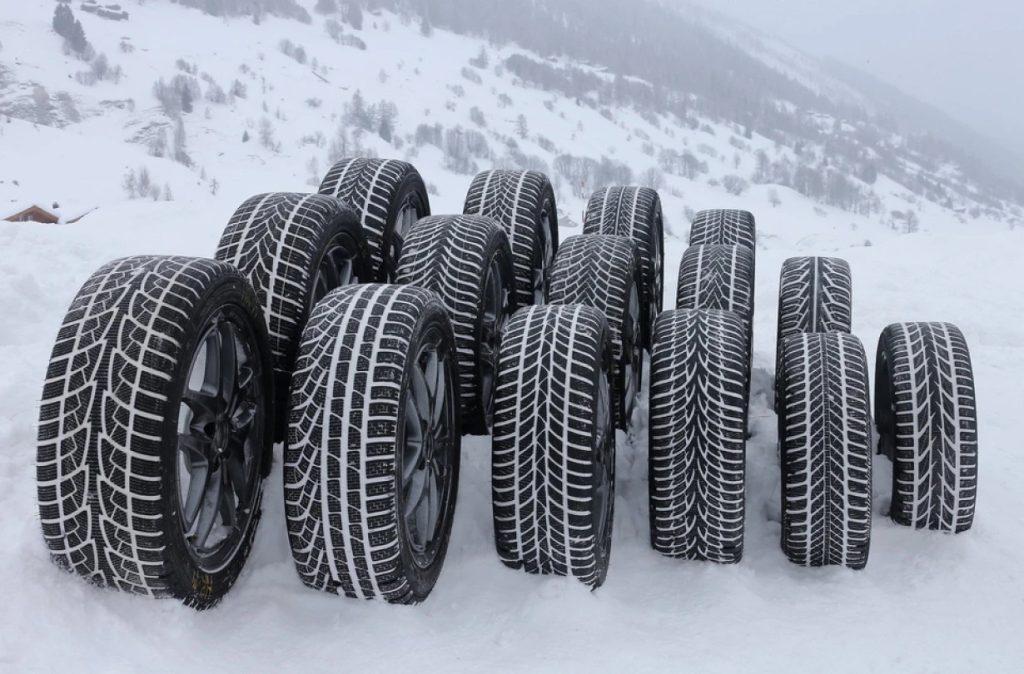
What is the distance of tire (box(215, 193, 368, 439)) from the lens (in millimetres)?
3502

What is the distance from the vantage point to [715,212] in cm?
742

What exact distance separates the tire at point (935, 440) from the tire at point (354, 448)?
2.66m

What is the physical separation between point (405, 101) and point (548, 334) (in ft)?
304

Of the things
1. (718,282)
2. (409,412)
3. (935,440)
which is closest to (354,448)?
(409,412)

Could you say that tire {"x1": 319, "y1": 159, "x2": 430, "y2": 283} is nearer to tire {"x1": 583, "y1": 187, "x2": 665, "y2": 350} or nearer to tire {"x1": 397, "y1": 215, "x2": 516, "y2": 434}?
tire {"x1": 397, "y1": 215, "x2": 516, "y2": 434}

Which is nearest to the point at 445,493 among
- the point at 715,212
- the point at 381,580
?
the point at 381,580

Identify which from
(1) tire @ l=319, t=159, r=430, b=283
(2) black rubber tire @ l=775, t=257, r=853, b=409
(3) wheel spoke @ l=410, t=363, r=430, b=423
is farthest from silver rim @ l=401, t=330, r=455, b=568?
(2) black rubber tire @ l=775, t=257, r=853, b=409

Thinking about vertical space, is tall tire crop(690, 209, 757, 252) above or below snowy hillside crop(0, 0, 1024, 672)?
above

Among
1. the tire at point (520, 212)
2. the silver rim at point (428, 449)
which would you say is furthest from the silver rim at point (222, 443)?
the tire at point (520, 212)

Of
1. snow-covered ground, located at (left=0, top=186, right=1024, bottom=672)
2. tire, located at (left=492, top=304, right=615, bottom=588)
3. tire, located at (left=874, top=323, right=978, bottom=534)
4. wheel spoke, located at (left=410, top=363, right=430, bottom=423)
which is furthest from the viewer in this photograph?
tire, located at (left=874, top=323, right=978, bottom=534)

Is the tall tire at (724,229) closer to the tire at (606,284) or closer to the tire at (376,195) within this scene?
the tire at (606,284)

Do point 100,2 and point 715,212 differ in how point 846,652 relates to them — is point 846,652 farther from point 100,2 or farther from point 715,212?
point 100,2

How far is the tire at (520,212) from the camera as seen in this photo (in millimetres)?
5785

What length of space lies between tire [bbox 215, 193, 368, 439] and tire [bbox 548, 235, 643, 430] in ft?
4.90
